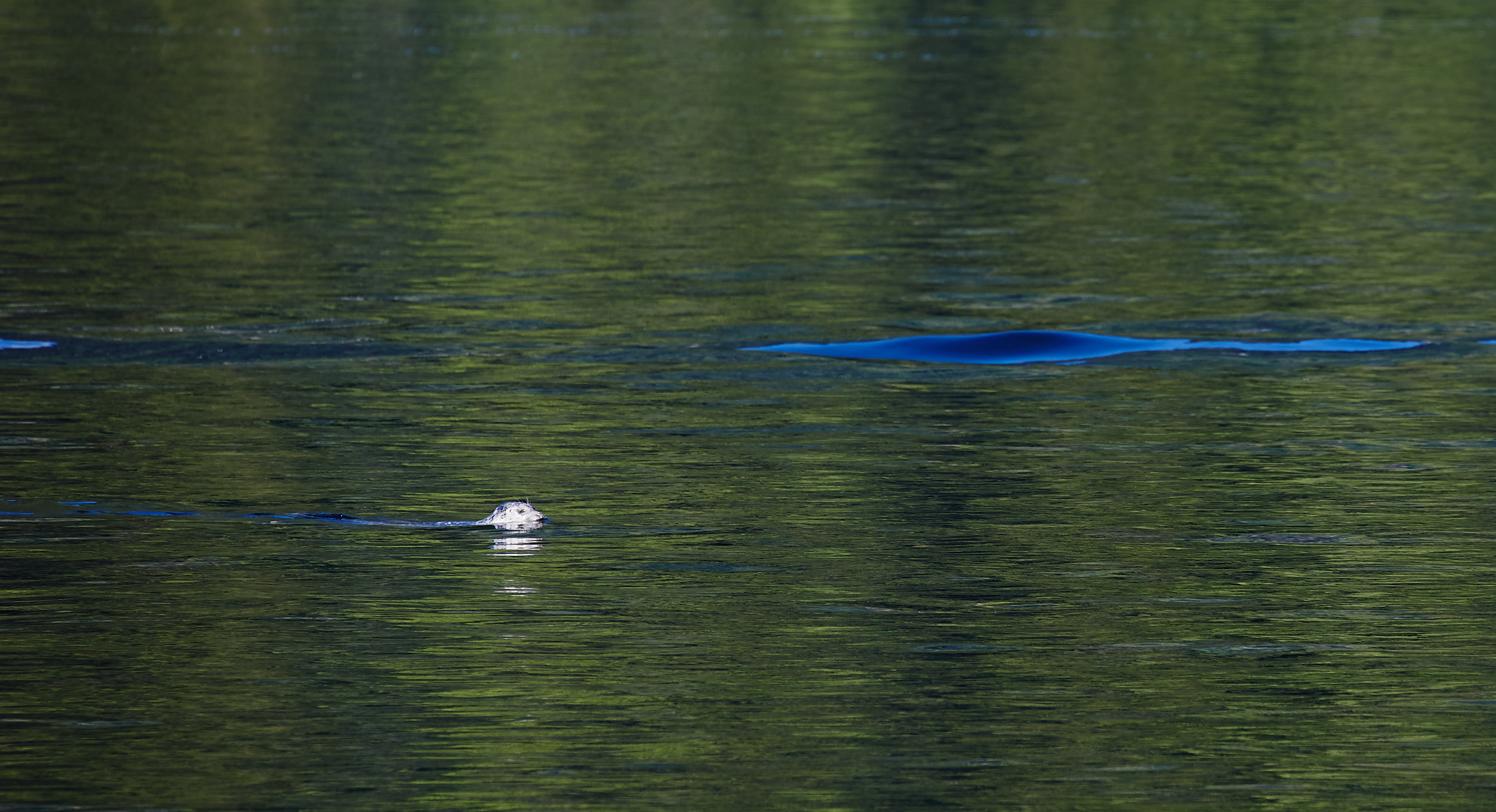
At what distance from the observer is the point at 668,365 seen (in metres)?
16.7

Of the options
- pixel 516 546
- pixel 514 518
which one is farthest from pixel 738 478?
pixel 516 546

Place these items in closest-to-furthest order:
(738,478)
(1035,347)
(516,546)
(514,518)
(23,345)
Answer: (516,546) → (514,518) → (738,478) → (23,345) → (1035,347)

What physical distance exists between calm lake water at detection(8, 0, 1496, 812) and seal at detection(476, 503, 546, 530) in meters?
0.10

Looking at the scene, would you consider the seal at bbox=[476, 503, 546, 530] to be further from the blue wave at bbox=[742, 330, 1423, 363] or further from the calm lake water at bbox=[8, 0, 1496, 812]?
the blue wave at bbox=[742, 330, 1423, 363]

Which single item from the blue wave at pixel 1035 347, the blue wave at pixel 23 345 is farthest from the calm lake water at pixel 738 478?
the blue wave at pixel 1035 347

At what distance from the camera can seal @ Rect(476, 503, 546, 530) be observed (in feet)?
38.4

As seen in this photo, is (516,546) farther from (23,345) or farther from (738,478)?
(23,345)

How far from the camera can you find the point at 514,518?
11.7 meters

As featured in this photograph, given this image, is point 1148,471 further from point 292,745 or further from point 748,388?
point 292,745

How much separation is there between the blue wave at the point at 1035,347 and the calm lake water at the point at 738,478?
0.24 meters

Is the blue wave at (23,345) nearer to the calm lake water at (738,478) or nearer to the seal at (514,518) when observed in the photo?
the calm lake water at (738,478)

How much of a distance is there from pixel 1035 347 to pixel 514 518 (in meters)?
6.84

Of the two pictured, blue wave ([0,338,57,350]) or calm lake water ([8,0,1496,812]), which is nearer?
calm lake water ([8,0,1496,812])

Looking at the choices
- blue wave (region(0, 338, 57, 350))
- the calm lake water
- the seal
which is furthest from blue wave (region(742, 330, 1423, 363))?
the seal
